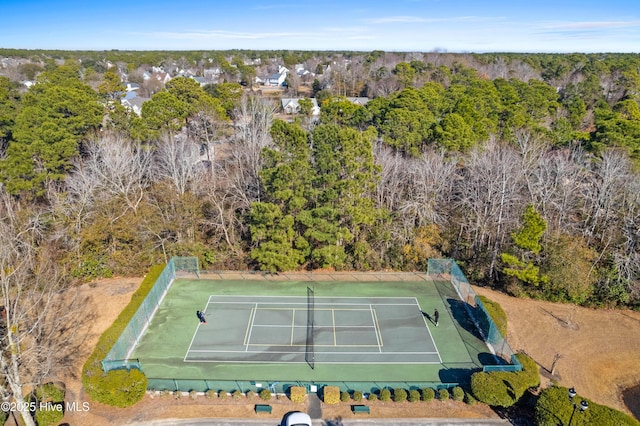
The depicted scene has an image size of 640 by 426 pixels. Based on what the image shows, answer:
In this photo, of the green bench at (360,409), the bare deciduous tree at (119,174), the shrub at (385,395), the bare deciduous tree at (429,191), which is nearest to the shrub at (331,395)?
the green bench at (360,409)

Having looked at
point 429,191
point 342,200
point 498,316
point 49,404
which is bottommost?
point 49,404

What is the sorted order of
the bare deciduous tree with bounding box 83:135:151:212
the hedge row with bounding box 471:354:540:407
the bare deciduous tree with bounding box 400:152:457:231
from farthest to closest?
the bare deciduous tree with bounding box 400:152:457:231
the bare deciduous tree with bounding box 83:135:151:212
the hedge row with bounding box 471:354:540:407

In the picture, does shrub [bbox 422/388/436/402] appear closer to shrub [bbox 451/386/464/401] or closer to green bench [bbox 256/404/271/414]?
shrub [bbox 451/386/464/401]

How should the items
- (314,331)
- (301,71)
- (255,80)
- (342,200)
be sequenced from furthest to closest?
(301,71)
(255,80)
(342,200)
(314,331)

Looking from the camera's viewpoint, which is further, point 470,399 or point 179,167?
point 179,167

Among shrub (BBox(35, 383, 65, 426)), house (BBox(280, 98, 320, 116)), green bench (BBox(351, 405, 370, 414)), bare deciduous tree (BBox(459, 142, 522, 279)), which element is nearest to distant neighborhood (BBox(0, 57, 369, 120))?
house (BBox(280, 98, 320, 116))

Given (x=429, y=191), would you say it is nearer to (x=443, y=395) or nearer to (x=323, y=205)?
(x=323, y=205)

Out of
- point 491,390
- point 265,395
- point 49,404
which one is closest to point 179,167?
point 49,404
